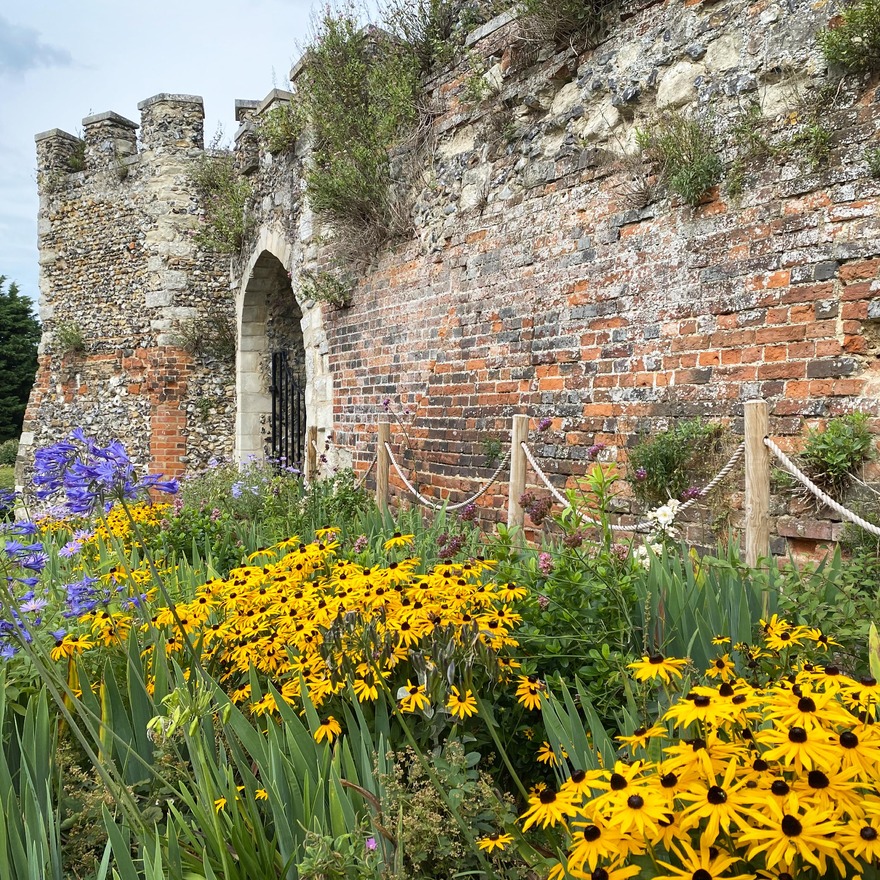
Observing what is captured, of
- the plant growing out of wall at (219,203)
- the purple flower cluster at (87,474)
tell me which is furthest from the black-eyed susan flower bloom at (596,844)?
the plant growing out of wall at (219,203)

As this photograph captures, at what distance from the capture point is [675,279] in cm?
471

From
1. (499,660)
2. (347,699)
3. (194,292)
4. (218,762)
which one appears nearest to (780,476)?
(499,660)

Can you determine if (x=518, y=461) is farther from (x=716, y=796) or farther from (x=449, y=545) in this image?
(x=716, y=796)

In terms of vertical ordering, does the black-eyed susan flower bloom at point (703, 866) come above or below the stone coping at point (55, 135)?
below

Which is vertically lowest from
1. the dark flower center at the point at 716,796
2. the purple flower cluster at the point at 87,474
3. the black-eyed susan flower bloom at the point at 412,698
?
the black-eyed susan flower bloom at the point at 412,698

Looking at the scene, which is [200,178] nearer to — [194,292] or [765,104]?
[194,292]

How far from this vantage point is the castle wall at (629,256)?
3945 mm

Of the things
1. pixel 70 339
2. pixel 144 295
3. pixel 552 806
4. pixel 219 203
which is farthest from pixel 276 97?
pixel 552 806

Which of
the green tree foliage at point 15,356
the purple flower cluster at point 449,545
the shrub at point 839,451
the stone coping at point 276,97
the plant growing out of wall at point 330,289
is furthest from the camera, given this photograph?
the green tree foliage at point 15,356

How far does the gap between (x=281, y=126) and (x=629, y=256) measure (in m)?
5.81

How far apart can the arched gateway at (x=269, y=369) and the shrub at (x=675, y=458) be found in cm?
723

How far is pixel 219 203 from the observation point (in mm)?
11797

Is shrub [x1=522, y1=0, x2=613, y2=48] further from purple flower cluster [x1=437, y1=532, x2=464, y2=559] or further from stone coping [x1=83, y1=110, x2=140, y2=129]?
stone coping [x1=83, y1=110, x2=140, y2=129]

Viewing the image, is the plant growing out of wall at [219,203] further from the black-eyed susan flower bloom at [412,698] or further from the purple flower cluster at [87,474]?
the black-eyed susan flower bloom at [412,698]
